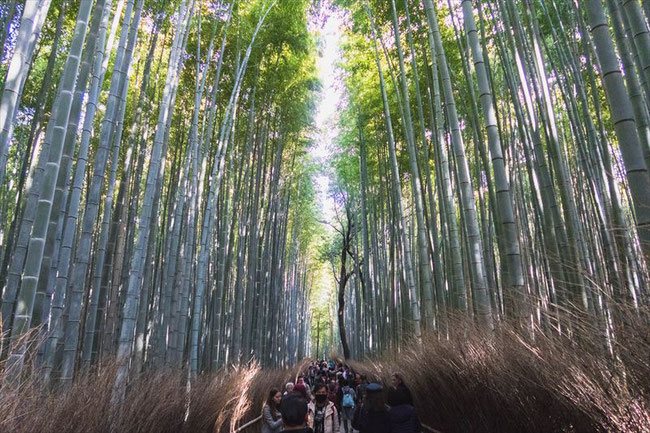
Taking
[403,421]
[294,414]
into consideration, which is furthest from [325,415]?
[294,414]

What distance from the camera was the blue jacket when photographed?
2297 millimetres

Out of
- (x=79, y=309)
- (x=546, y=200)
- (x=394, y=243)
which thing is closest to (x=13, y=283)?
(x=79, y=309)

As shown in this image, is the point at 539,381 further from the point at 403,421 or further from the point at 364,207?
the point at 364,207

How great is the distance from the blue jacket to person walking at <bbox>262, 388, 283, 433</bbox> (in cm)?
129

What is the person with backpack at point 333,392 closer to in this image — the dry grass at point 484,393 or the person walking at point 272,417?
the person walking at point 272,417

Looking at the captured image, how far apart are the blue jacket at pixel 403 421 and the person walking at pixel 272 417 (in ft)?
4.25

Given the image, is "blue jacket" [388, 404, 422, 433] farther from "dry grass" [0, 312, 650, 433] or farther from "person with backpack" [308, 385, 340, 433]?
"person with backpack" [308, 385, 340, 433]

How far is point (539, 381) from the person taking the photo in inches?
64.3

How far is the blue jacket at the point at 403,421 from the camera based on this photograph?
2.30 m

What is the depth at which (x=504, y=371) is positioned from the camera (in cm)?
192

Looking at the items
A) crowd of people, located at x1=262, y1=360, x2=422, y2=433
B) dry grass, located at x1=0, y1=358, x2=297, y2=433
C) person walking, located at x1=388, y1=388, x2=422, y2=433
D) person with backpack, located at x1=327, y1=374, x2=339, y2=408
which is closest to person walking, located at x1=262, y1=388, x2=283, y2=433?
crowd of people, located at x1=262, y1=360, x2=422, y2=433

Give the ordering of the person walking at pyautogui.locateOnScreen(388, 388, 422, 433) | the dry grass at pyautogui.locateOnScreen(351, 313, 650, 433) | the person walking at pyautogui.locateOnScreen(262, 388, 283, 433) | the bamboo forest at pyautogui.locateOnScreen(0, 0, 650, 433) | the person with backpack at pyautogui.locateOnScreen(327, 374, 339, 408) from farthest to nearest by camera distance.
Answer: the person with backpack at pyautogui.locateOnScreen(327, 374, 339, 408)
the person walking at pyautogui.locateOnScreen(262, 388, 283, 433)
the person walking at pyautogui.locateOnScreen(388, 388, 422, 433)
the bamboo forest at pyautogui.locateOnScreen(0, 0, 650, 433)
the dry grass at pyautogui.locateOnScreen(351, 313, 650, 433)

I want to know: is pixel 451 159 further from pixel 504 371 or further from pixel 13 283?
pixel 13 283

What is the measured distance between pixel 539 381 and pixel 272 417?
2.46m
